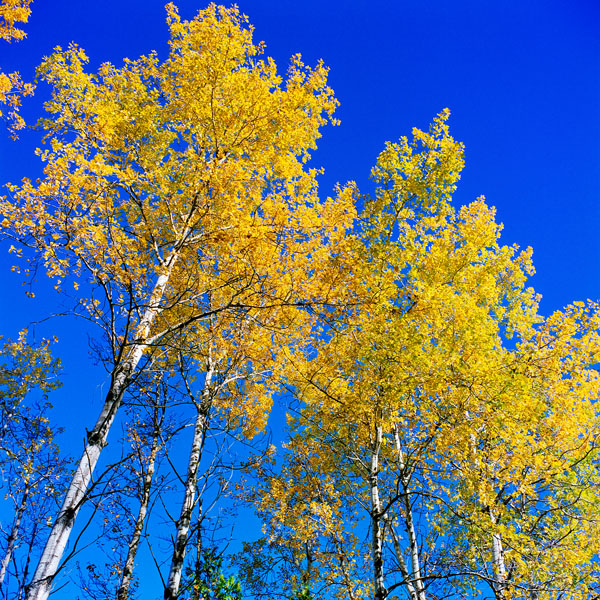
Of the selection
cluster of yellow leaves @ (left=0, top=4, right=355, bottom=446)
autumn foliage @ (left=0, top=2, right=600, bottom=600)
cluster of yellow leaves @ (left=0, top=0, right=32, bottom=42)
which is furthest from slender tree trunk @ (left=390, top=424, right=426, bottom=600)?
cluster of yellow leaves @ (left=0, top=0, right=32, bottom=42)

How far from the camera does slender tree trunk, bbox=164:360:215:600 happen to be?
5463 millimetres

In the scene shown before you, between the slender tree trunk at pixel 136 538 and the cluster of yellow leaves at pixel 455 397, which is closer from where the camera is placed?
the cluster of yellow leaves at pixel 455 397

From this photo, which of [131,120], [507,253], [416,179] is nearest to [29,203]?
[131,120]

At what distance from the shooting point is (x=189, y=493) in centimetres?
638

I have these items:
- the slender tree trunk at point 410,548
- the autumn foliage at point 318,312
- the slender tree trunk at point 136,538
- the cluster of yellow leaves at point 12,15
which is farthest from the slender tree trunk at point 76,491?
the cluster of yellow leaves at point 12,15

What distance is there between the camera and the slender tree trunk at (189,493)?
17.9ft

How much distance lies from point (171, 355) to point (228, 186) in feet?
10.8

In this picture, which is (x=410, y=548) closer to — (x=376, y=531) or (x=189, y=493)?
(x=376, y=531)

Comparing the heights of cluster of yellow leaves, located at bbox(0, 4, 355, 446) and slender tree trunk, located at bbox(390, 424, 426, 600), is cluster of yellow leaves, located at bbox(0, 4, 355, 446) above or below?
above

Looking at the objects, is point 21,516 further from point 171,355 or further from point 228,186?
point 228,186

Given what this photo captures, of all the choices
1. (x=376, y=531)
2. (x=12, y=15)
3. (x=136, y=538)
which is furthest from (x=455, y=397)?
(x=12, y=15)

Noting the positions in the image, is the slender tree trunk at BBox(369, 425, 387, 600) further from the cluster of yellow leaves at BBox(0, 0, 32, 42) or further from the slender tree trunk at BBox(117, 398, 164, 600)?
the cluster of yellow leaves at BBox(0, 0, 32, 42)

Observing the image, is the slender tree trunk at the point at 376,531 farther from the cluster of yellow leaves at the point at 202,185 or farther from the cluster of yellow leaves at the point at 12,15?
the cluster of yellow leaves at the point at 12,15

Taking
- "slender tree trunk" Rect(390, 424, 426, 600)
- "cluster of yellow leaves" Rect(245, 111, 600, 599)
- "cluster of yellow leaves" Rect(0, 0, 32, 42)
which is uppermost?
"cluster of yellow leaves" Rect(0, 0, 32, 42)
